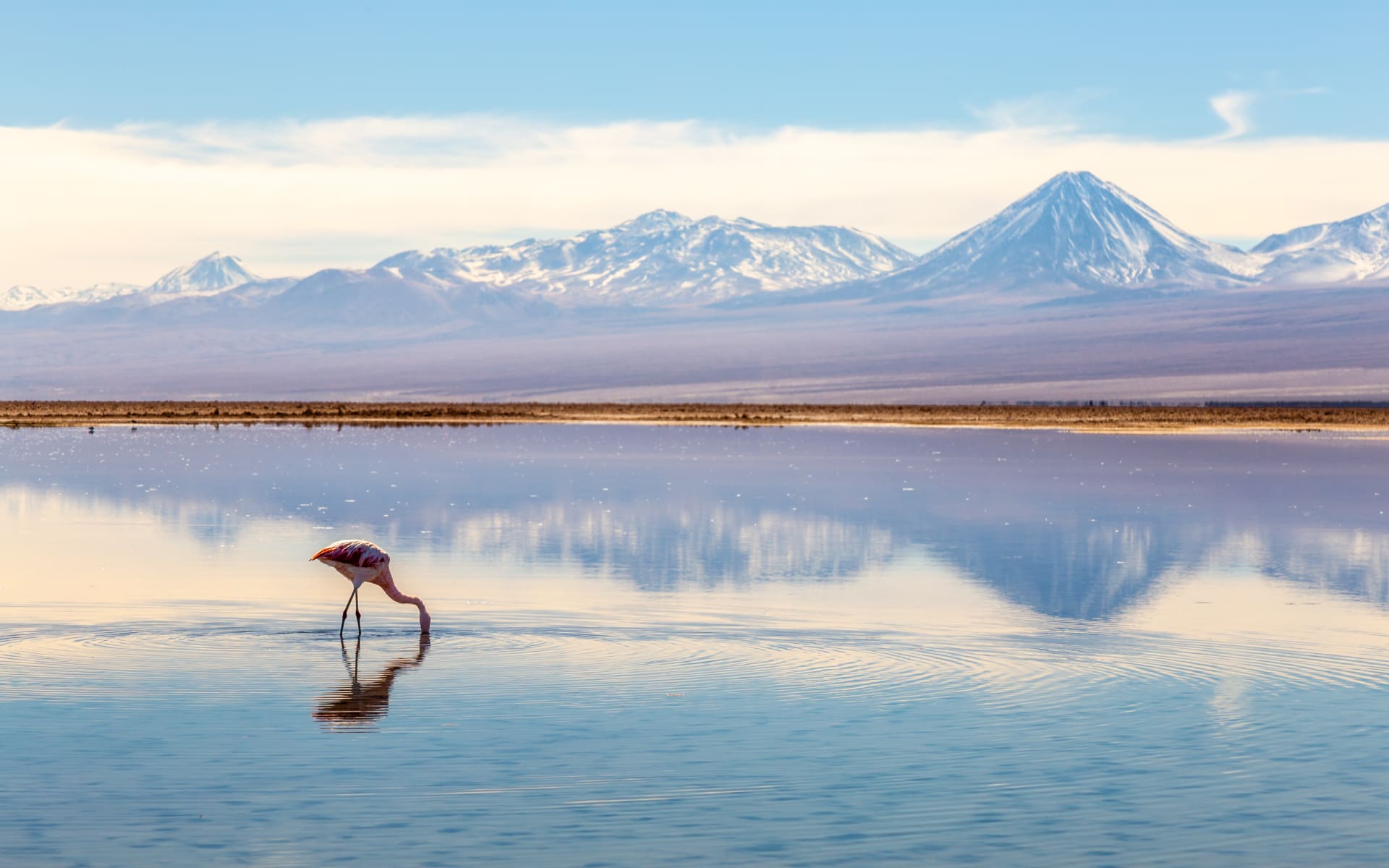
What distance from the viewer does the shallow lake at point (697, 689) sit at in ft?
32.2

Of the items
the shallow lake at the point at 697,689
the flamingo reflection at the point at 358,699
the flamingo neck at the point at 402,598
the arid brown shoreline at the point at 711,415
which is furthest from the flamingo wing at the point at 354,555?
the arid brown shoreline at the point at 711,415

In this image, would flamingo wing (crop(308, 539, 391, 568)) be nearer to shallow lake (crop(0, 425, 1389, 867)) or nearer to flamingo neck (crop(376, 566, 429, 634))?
flamingo neck (crop(376, 566, 429, 634))

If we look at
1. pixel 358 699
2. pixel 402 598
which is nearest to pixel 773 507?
pixel 402 598

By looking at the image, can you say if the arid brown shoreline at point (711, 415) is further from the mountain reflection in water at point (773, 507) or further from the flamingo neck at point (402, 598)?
the flamingo neck at point (402, 598)

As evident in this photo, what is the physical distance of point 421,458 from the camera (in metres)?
51.0

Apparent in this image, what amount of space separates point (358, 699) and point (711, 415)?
298 ft

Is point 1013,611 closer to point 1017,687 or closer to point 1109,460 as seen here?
point 1017,687

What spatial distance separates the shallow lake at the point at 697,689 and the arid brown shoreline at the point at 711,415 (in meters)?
56.4

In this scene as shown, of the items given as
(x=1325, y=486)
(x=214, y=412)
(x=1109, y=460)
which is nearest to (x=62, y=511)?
(x=1325, y=486)

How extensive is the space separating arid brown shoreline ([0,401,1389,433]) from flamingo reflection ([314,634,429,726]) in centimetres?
6726

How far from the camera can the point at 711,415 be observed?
104188 millimetres

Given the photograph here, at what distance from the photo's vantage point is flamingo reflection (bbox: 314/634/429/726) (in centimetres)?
1271

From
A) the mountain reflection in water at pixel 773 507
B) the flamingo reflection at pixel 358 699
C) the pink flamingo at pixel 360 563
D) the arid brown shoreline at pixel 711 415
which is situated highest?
the arid brown shoreline at pixel 711 415

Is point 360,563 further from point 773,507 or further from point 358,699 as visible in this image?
point 773,507
